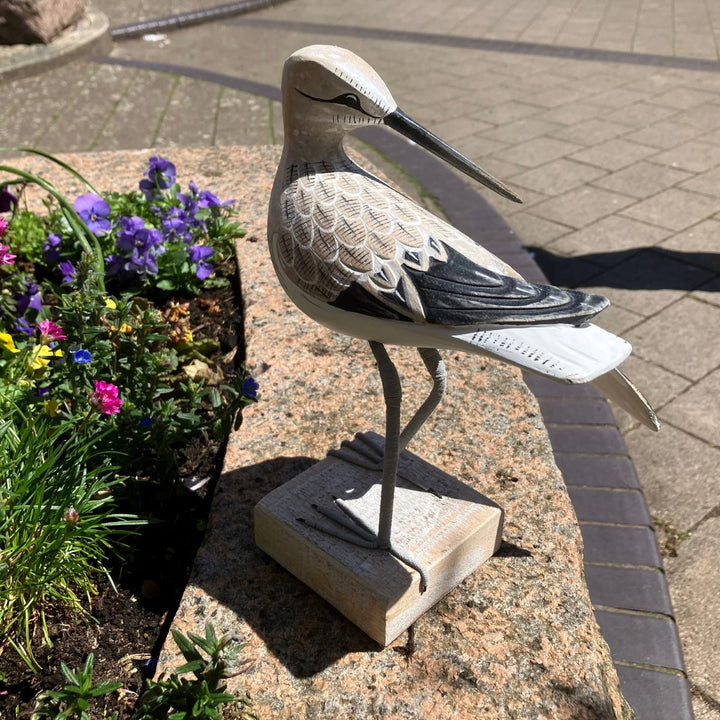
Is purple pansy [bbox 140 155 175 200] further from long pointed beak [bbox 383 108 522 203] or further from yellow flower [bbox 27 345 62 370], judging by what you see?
long pointed beak [bbox 383 108 522 203]

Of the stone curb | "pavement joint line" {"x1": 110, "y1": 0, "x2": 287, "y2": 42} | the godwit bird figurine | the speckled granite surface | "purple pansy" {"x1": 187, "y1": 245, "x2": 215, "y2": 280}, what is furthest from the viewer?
"pavement joint line" {"x1": 110, "y1": 0, "x2": 287, "y2": 42}

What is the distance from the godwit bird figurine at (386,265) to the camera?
1612mm

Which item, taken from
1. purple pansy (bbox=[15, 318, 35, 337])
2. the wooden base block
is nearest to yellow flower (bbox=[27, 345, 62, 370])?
purple pansy (bbox=[15, 318, 35, 337])

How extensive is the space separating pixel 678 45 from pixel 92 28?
5957 millimetres

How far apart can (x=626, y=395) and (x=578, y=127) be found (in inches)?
190

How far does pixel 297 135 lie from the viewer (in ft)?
5.83

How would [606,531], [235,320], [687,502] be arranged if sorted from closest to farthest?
1. [606,531]
2. [687,502]
3. [235,320]

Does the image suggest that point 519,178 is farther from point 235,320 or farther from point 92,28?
point 92,28

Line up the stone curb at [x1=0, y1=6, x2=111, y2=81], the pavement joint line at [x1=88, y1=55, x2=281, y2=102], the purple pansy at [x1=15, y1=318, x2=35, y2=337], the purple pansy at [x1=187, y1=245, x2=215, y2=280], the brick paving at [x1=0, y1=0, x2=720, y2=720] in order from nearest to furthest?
the purple pansy at [x1=15, y1=318, x2=35, y2=337]
the brick paving at [x1=0, y1=0, x2=720, y2=720]
the purple pansy at [x1=187, y1=245, x2=215, y2=280]
the pavement joint line at [x1=88, y1=55, x2=281, y2=102]
the stone curb at [x1=0, y1=6, x2=111, y2=81]

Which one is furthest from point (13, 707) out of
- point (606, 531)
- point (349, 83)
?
point (606, 531)

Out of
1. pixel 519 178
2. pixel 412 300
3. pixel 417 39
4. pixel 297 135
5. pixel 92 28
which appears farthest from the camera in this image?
pixel 417 39

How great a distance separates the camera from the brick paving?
3.04m

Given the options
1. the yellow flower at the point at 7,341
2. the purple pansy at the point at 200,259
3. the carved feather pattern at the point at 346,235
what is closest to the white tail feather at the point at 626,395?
the carved feather pattern at the point at 346,235

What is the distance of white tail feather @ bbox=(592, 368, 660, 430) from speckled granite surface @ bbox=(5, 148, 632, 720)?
590 mm
